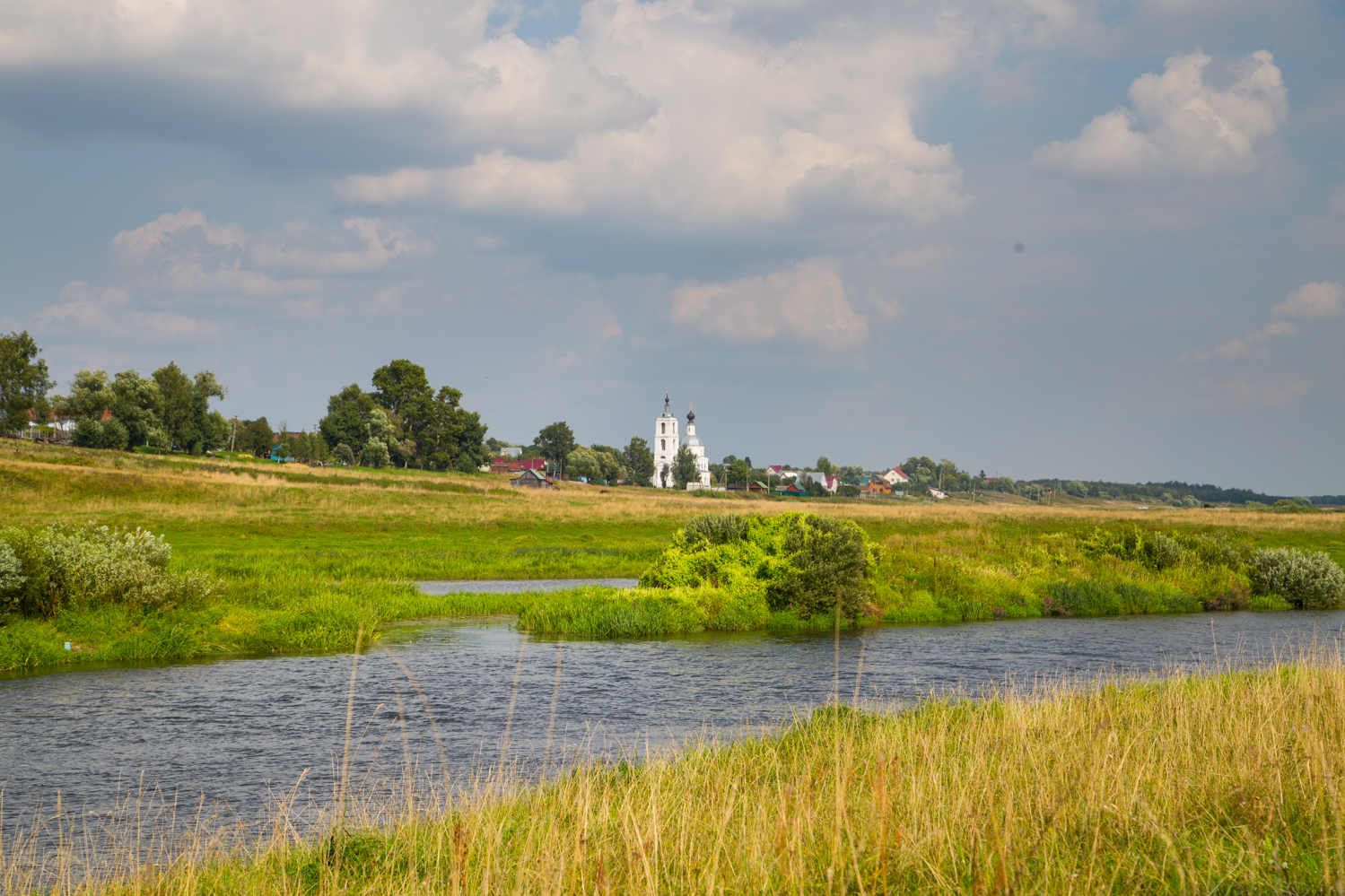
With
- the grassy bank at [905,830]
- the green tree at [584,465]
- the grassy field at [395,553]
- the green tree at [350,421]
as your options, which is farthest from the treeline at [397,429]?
the grassy bank at [905,830]

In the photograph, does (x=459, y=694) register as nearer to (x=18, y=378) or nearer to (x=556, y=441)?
(x=18, y=378)

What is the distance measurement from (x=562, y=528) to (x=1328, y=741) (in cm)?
4814

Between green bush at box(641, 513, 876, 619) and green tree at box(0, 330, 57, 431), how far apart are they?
10660 cm

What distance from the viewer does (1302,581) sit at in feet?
99.9

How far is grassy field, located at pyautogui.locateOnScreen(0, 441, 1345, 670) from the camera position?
1989 centimetres

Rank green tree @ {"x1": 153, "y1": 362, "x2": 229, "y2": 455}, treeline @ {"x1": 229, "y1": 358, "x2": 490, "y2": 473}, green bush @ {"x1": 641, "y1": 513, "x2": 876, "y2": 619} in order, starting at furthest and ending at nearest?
treeline @ {"x1": 229, "y1": 358, "x2": 490, "y2": 473}, green tree @ {"x1": 153, "y1": 362, "x2": 229, "y2": 455}, green bush @ {"x1": 641, "y1": 513, "x2": 876, "y2": 619}

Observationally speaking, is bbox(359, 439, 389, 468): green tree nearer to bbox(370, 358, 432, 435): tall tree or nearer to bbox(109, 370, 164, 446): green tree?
bbox(370, 358, 432, 435): tall tree

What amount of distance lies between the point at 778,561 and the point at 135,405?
103 meters

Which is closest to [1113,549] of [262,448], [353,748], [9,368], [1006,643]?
[1006,643]

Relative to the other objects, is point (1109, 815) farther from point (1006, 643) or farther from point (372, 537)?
point (372, 537)

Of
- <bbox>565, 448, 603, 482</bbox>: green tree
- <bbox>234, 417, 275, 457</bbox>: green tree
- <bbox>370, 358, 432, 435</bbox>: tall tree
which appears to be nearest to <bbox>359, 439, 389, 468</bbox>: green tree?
<bbox>370, 358, 432, 435</bbox>: tall tree

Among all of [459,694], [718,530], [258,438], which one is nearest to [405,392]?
[258,438]

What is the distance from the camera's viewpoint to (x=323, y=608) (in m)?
21.5

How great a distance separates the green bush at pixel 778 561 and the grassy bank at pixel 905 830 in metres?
14.3
